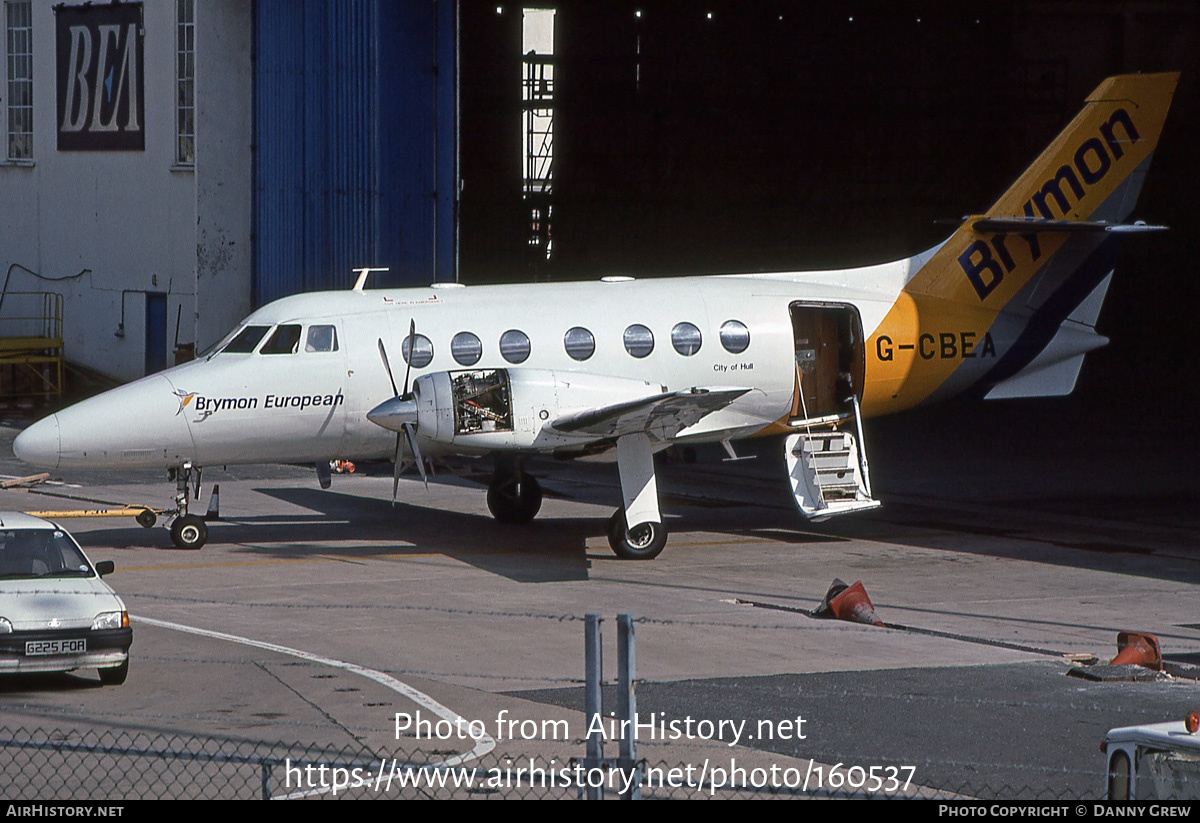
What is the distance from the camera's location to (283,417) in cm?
2205

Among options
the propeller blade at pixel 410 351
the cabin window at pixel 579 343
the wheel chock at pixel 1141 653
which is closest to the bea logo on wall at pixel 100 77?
the propeller blade at pixel 410 351

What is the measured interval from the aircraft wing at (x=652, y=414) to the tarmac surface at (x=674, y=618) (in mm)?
1940

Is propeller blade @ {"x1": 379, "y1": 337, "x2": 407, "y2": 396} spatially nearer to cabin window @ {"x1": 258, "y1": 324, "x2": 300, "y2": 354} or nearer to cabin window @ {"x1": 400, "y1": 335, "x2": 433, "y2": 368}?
cabin window @ {"x1": 400, "y1": 335, "x2": 433, "y2": 368}

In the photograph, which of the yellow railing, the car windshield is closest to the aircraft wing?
the car windshield

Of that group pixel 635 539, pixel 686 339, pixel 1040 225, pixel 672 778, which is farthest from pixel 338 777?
pixel 1040 225

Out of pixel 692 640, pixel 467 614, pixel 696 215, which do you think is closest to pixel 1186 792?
pixel 692 640

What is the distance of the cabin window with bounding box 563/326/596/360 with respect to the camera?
22812 millimetres

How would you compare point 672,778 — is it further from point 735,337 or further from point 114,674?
point 735,337

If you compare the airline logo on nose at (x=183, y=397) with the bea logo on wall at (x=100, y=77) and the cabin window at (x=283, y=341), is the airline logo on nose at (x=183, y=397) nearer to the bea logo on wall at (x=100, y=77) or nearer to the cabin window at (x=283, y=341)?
the cabin window at (x=283, y=341)

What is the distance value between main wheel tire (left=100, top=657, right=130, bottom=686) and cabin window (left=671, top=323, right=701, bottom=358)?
11.0 metres

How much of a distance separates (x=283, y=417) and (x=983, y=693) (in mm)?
11239

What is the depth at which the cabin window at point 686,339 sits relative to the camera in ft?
76.6

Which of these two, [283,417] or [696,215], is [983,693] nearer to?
[283,417]

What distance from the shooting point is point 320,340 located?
22297mm
